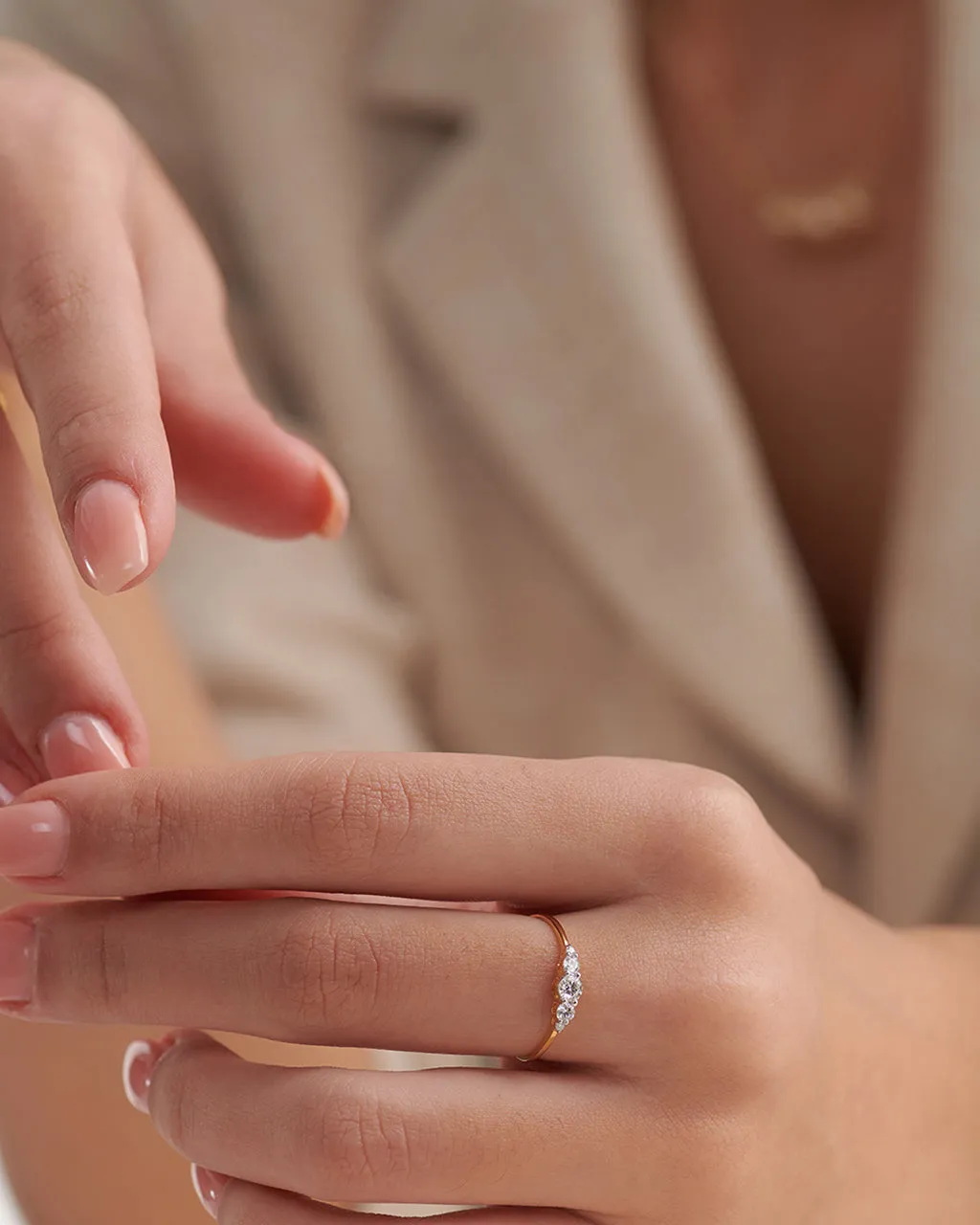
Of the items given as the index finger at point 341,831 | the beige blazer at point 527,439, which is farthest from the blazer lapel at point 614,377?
the index finger at point 341,831

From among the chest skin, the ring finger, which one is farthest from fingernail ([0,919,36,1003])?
the chest skin

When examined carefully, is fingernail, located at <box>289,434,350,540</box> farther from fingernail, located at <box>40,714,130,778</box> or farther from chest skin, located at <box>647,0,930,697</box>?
chest skin, located at <box>647,0,930,697</box>

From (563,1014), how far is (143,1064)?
0.41 ft

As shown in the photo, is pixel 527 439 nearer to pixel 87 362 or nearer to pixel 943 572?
pixel 943 572

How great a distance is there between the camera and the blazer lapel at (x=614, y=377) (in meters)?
0.74

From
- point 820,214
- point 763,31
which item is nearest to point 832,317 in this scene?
point 820,214

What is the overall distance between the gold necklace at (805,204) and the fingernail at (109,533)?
1.93ft

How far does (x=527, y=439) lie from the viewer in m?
0.77

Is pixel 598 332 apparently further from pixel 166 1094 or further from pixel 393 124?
pixel 166 1094

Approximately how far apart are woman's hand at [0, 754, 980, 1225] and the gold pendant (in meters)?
0.53

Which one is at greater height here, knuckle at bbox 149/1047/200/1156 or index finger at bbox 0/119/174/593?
index finger at bbox 0/119/174/593

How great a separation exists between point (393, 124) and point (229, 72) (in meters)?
0.11

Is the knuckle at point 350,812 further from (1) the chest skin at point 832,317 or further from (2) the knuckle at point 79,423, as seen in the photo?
(1) the chest skin at point 832,317

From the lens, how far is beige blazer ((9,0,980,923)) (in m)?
0.70
